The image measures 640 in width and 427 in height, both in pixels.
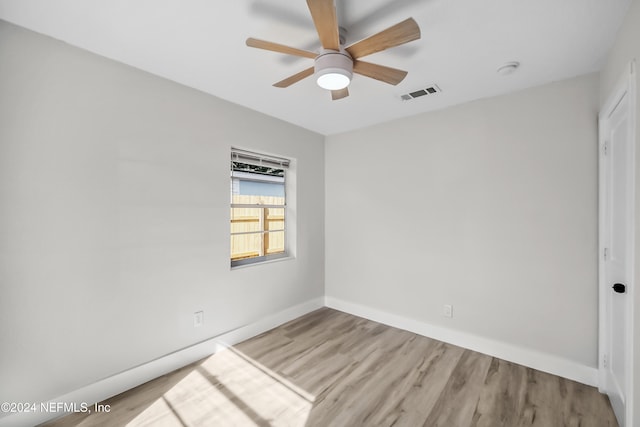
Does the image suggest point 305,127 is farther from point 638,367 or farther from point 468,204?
point 638,367

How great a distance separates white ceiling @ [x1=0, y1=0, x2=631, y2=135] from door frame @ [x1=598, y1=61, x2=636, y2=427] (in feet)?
1.30

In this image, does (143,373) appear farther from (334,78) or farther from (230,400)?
(334,78)

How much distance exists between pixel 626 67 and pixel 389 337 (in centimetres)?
280

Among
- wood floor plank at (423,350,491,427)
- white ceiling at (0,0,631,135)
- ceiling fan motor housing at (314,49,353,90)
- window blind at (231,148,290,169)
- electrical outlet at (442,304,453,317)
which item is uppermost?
white ceiling at (0,0,631,135)

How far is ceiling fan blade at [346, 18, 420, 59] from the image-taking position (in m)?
1.39

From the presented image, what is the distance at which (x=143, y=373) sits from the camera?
7.20ft

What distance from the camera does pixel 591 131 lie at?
2.19 meters

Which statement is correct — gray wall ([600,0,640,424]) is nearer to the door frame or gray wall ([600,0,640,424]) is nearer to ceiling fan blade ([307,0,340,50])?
the door frame

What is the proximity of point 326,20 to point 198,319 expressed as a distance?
2.57 meters

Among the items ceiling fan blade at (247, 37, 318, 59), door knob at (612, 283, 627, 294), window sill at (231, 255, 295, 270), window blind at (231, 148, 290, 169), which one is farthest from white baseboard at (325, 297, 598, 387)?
ceiling fan blade at (247, 37, 318, 59)

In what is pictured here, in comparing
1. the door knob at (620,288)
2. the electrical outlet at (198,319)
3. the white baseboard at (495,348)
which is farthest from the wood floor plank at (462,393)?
the electrical outlet at (198,319)

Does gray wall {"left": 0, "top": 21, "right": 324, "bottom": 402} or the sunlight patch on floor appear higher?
gray wall {"left": 0, "top": 21, "right": 324, "bottom": 402}

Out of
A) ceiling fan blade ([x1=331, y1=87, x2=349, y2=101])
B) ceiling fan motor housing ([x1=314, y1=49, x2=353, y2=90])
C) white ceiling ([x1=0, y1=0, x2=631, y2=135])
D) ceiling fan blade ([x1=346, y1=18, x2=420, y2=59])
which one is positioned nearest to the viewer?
ceiling fan blade ([x1=346, y1=18, x2=420, y2=59])

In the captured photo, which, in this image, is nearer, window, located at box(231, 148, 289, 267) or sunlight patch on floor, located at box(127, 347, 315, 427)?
sunlight patch on floor, located at box(127, 347, 315, 427)
